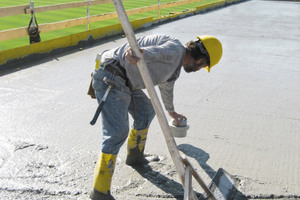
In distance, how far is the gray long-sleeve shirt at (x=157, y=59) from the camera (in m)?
2.98

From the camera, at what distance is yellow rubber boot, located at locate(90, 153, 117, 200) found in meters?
3.19

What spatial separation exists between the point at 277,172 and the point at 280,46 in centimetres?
723

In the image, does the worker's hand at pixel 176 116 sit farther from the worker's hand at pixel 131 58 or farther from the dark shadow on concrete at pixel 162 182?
the worker's hand at pixel 131 58

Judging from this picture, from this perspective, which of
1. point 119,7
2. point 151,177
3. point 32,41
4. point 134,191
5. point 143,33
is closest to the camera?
point 119,7

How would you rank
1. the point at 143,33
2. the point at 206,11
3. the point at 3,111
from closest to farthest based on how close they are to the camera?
the point at 3,111
the point at 143,33
the point at 206,11

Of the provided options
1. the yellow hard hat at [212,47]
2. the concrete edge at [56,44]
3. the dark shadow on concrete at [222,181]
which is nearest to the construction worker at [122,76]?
the yellow hard hat at [212,47]

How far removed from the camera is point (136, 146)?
12.6 feet

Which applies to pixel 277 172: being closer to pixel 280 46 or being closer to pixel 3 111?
pixel 3 111

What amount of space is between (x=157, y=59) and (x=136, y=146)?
3.74 feet

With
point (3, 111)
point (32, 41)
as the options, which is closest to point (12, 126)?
point (3, 111)

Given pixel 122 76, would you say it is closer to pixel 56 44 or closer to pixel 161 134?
pixel 161 134

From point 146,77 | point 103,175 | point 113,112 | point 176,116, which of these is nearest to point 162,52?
point 146,77

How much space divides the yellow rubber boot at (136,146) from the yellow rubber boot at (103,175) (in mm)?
593

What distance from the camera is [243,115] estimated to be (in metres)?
5.40
